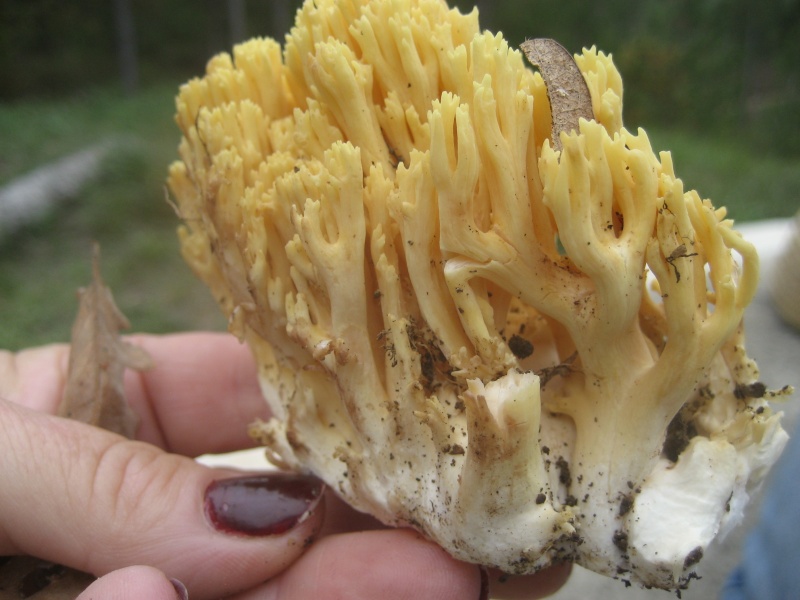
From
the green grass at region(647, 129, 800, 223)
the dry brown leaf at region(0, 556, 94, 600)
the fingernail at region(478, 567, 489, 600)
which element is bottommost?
the dry brown leaf at region(0, 556, 94, 600)

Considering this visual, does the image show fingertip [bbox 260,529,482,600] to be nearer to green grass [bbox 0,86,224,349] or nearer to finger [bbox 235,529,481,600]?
finger [bbox 235,529,481,600]

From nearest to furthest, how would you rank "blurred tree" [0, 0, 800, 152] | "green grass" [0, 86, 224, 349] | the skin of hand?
1. the skin of hand
2. "green grass" [0, 86, 224, 349]
3. "blurred tree" [0, 0, 800, 152]

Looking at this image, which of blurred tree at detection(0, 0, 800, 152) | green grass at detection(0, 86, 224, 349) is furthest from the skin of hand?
blurred tree at detection(0, 0, 800, 152)

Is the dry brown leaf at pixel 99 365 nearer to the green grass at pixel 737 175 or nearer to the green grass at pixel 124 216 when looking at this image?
the green grass at pixel 124 216

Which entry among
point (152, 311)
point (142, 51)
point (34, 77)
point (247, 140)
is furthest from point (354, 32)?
point (142, 51)

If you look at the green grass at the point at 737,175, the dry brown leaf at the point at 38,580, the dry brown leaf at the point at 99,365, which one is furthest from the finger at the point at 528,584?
the green grass at the point at 737,175

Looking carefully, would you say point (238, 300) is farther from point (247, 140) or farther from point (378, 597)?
point (378, 597)

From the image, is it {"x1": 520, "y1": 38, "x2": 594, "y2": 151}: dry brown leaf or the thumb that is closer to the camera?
{"x1": 520, "y1": 38, "x2": 594, "y2": 151}: dry brown leaf
